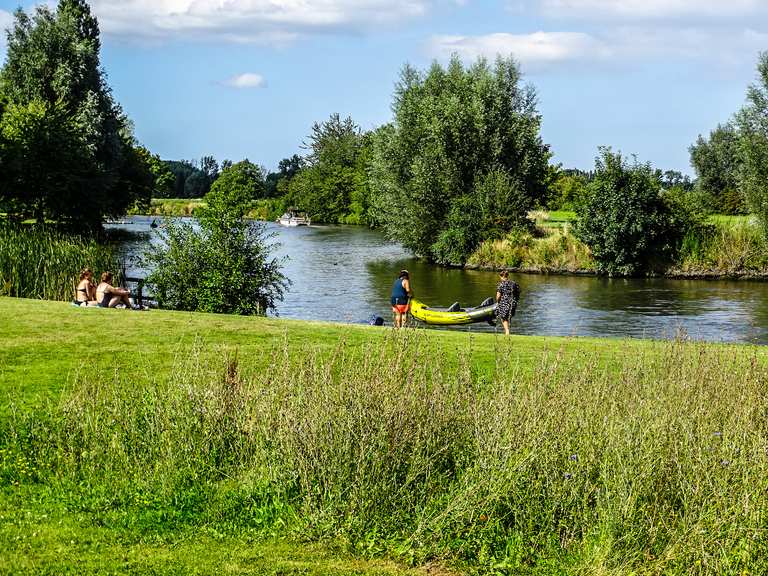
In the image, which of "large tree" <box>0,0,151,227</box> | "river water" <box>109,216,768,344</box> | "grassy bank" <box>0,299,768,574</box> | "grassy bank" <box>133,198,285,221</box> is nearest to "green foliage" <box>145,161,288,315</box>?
"river water" <box>109,216,768,344</box>

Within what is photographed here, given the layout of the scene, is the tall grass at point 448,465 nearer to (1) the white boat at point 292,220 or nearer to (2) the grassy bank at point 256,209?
(1) the white boat at point 292,220

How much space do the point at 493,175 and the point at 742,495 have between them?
48.7 m

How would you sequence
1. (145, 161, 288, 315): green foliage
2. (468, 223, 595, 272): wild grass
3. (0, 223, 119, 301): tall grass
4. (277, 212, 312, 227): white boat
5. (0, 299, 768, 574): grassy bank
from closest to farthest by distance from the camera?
(0, 299, 768, 574): grassy bank < (0, 223, 119, 301): tall grass < (145, 161, 288, 315): green foliage < (468, 223, 595, 272): wild grass < (277, 212, 312, 227): white boat

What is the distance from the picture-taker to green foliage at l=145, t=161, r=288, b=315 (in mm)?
26014

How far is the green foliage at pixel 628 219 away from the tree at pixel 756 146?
3506mm

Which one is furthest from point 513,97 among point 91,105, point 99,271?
point 99,271

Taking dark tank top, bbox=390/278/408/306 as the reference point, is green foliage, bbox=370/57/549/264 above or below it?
above

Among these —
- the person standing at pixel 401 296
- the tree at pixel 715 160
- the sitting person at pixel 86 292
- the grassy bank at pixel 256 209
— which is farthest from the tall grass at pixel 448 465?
the grassy bank at pixel 256 209

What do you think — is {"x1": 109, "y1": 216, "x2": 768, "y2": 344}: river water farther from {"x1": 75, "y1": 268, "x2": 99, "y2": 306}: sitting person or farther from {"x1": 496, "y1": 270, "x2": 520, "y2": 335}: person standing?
{"x1": 75, "y1": 268, "x2": 99, "y2": 306}: sitting person

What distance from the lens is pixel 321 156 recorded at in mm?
127812

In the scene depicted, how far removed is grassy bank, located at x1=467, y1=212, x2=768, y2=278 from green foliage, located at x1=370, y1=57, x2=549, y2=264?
5.70 ft

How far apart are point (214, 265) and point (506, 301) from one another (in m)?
8.26

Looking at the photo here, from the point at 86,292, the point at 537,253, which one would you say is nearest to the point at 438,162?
the point at 537,253

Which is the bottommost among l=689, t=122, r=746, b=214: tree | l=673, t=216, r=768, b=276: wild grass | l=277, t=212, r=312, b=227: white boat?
l=673, t=216, r=768, b=276: wild grass
